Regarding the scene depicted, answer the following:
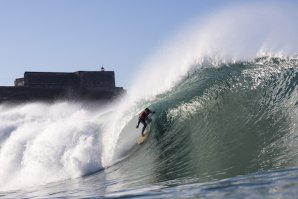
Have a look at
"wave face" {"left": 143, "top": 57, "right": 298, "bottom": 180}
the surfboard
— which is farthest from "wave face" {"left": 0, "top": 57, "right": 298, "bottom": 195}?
the surfboard

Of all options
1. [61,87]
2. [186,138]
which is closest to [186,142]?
[186,138]

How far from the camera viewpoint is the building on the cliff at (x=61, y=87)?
1746 inches

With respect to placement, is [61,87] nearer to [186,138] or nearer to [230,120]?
[186,138]

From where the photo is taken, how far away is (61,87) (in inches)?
1869

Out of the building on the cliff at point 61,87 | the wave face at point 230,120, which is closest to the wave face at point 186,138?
the wave face at point 230,120

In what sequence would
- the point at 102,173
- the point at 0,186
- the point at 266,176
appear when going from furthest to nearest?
the point at 0,186 → the point at 102,173 → the point at 266,176

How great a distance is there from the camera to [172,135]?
13789 millimetres

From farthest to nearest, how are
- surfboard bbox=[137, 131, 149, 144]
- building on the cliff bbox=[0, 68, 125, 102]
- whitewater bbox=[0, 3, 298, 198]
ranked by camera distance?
building on the cliff bbox=[0, 68, 125, 102] < surfboard bbox=[137, 131, 149, 144] < whitewater bbox=[0, 3, 298, 198]

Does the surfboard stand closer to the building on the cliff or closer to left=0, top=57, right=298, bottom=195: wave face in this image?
left=0, top=57, right=298, bottom=195: wave face

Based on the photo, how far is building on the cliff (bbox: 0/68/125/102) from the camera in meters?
44.3

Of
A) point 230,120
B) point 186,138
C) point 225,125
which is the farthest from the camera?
point 186,138

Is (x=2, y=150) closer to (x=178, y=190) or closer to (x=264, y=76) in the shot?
(x=264, y=76)

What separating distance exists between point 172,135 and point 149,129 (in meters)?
1.38

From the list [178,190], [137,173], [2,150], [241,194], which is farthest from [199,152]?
[2,150]
